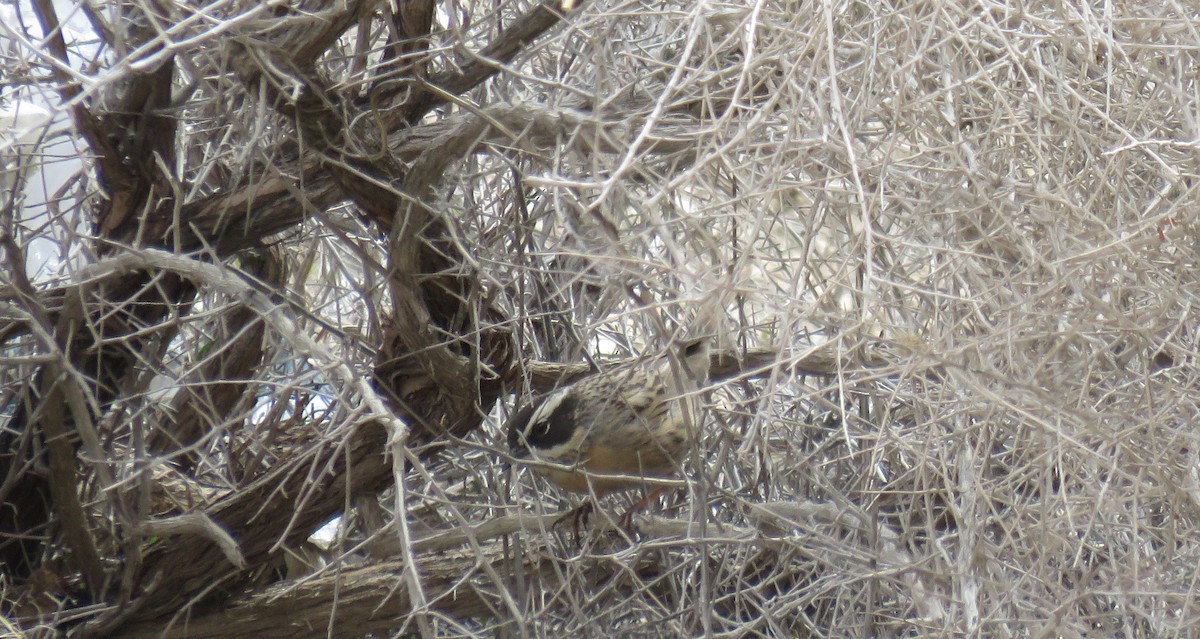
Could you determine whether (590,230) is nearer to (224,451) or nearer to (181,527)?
(181,527)

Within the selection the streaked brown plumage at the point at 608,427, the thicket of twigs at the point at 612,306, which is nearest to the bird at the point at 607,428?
the streaked brown plumage at the point at 608,427

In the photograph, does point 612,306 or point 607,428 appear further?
point 612,306

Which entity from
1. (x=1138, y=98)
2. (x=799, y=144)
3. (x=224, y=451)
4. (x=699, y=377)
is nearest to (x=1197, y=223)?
(x=1138, y=98)

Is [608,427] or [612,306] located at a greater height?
[612,306]

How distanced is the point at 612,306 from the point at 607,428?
517 millimetres

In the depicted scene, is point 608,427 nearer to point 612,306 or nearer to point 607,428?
point 607,428

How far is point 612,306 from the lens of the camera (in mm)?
3869

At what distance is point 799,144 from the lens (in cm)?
215

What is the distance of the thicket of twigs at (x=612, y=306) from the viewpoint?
2201 millimetres

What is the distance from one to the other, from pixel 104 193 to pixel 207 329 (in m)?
1.02

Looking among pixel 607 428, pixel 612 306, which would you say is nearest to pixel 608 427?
pixel 607 428

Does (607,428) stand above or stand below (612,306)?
below

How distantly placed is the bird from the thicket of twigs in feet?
0.40

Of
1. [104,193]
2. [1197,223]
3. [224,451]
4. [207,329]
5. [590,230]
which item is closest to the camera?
[1197,223]
